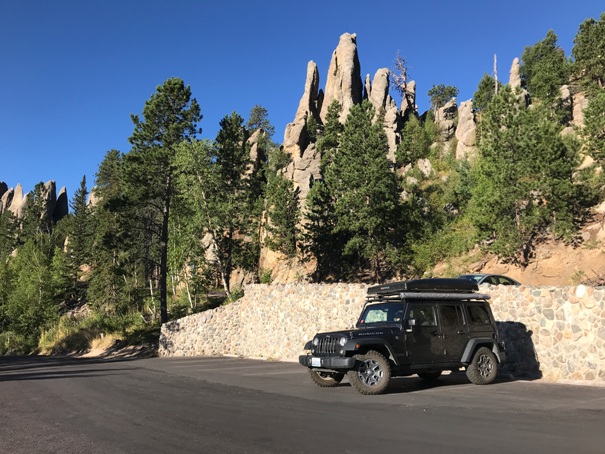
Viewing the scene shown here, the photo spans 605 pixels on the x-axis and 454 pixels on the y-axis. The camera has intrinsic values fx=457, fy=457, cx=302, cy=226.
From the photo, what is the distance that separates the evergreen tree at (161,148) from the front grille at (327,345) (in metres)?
24.9

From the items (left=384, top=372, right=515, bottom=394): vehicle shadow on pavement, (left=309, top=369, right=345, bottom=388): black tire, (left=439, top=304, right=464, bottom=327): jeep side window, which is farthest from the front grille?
(left=439, top=304, right=464, bottom=327): jeep side window

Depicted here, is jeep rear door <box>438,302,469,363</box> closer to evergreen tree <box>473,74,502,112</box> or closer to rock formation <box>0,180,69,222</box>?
evergreen tree <box>473,74,502,112</box>

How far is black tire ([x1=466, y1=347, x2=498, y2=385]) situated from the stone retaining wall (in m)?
1.84

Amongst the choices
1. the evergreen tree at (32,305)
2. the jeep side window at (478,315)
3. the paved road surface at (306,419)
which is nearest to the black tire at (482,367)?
the paved road surface at (306,419)

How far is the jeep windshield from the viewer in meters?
10.3

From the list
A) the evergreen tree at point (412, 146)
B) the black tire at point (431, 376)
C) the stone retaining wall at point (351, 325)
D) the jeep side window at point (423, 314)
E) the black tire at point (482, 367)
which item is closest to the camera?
the jeep side window at point (423, 314)

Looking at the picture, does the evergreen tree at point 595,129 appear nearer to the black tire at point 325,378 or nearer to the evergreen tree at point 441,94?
the black tire at point 325,378

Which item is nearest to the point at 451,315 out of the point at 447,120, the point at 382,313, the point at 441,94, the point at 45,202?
the point at 382,313

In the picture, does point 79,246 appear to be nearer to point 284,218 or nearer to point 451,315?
point 284,218

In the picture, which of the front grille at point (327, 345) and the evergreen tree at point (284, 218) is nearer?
the front grille at point (327, 345)

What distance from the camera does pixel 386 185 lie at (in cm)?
3575

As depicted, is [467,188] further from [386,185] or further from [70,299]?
[70,299]

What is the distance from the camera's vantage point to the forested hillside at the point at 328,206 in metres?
29.9

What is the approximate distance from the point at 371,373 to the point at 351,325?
703cm
